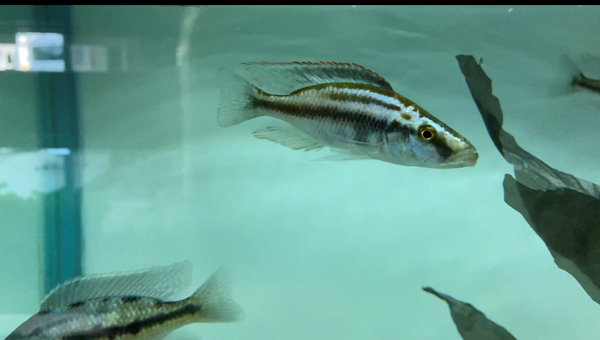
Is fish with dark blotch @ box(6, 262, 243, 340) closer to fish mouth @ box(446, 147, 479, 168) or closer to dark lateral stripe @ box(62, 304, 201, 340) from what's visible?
dark lateral stripe @ box(62, 304, 201, 340)

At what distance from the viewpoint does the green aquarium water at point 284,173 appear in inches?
63.3

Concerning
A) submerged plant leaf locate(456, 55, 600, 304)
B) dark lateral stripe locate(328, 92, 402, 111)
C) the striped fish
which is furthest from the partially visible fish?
dark lateral stripe locate(328, 92, 402, 111)

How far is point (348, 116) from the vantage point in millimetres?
916

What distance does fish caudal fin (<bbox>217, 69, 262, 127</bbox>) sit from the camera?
1.00 metres

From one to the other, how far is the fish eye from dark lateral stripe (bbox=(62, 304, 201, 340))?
70 cm

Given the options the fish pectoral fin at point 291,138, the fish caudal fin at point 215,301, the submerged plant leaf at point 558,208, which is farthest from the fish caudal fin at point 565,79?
the fish caudal fin at point 215,301

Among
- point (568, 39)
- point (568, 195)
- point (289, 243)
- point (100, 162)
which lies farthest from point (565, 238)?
point (100, 162)

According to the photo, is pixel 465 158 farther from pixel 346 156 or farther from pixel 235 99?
pixel 235 99

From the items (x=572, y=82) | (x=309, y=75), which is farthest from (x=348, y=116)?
(x=572, y=82)

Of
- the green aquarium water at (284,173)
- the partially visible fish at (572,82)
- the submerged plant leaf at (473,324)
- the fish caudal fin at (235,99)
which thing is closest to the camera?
the fish caudal fin at (235,99)

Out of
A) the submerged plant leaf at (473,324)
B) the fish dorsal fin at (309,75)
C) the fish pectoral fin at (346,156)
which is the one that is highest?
the fish dorsal fin at (309,75)

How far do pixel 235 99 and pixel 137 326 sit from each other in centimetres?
62

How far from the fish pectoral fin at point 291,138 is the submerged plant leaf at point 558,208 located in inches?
20.2

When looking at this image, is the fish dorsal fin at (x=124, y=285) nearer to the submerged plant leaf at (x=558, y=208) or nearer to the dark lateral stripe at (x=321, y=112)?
the dark lateral stripe at (x=321, y=112)
